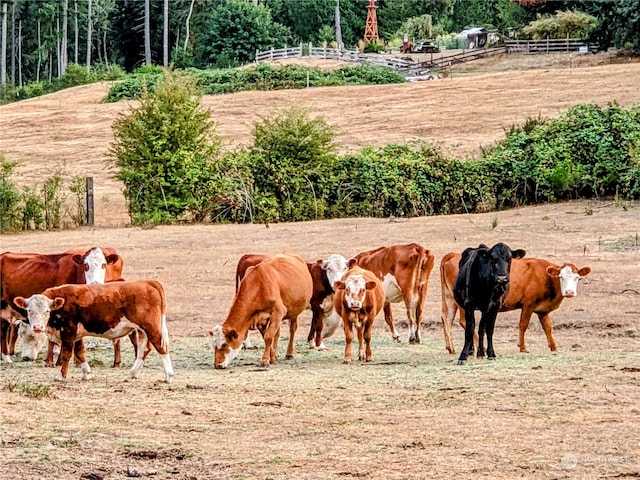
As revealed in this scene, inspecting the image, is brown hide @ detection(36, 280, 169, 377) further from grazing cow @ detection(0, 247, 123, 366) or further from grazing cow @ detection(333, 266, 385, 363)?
grazing cow @ detection(333, 266, 385, 363)

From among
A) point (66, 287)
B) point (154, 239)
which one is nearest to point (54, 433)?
point (66, 287)

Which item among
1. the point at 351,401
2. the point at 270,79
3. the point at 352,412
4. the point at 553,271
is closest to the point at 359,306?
the point at 553,271

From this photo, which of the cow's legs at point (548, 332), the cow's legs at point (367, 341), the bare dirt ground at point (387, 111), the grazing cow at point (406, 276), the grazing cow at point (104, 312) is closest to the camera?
the grazing cow at point (104, 312)

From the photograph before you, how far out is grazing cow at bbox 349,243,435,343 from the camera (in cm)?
1867

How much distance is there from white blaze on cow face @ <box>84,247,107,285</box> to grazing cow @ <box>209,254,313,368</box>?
1.67m

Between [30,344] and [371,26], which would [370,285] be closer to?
[30,344]

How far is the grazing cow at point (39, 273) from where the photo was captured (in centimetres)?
1622

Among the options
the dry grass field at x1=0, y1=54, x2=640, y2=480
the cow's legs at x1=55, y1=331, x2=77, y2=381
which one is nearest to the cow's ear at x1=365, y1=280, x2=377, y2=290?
the dry grass field at x1=0, y1=54, x2=640, y2=480

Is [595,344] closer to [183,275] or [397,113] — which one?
[183,275]

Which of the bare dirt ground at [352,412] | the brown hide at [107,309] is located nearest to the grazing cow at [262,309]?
the bare dirt ground at [352,412]

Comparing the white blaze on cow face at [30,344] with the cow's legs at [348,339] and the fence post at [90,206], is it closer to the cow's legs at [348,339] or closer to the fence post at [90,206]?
the cow's legs at [348,339]

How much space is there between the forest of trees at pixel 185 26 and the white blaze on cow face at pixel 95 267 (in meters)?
78.5

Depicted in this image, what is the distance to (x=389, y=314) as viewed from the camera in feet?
62.6

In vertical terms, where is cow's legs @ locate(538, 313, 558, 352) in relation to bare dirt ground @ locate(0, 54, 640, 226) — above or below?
below
